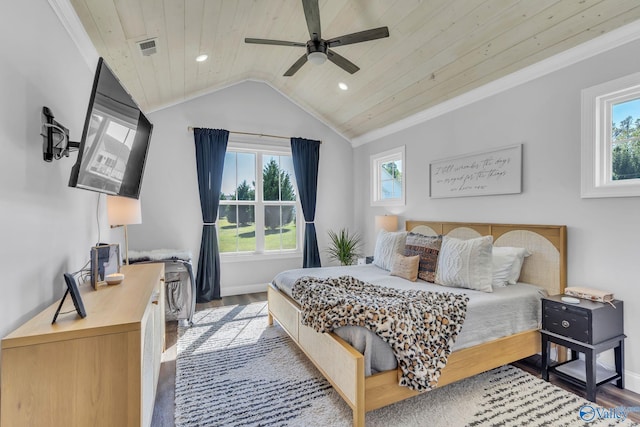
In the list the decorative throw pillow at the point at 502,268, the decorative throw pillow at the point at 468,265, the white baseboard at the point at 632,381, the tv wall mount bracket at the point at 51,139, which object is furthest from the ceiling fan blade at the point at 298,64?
the white baseboard at the point at 632,381

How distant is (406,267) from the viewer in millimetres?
2973

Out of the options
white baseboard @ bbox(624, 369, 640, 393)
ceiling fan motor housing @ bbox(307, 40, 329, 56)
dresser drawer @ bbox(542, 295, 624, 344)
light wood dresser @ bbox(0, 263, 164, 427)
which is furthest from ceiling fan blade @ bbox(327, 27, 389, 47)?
white baseboard @ bbox(624, 369, 640, 393)

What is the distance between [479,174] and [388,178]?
165 cm

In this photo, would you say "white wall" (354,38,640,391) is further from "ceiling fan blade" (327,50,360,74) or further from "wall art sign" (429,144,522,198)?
"ceiling fan blade" (327,50,360,74)

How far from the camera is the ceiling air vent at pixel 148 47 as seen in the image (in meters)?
2.49

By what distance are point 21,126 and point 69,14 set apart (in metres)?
0.93

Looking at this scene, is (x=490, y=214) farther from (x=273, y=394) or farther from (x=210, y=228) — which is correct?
(x=210, y=228)

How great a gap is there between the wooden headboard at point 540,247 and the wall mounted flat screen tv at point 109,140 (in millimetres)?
3231

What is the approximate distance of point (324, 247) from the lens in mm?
5188

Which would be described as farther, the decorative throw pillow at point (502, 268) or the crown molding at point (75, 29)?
the decorative throw pillow at point (502, 268)

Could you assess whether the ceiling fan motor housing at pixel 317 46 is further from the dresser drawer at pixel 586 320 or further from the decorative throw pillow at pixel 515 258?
the dresser drawer at pixel 586 320

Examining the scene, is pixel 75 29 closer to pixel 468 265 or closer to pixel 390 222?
pixel 468 265

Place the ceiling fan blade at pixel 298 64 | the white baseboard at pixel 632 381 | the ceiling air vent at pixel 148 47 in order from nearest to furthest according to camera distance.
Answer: the white baseboard at pixel 632 381, the ceiling air vent at pixel 148 47, the ceiling fan blade at pixel 298 64

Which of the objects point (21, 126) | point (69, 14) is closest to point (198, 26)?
point (69, 14)
